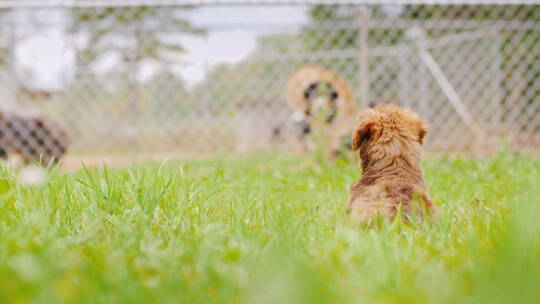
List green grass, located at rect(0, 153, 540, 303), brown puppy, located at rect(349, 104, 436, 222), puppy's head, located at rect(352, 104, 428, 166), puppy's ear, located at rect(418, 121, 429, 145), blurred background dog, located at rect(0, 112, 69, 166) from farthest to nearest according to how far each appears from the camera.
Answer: blurred background dog, located at rect(0, 112, 69, 166) → puppy's ear, located at rect(418, 121, 429, 145) → puppy's head, located at rect(352, 104, 428, 166) → brown puppy, located at rect(349, 104, 436, 222) → green grass, located at rect(0, 153, 540, 303)

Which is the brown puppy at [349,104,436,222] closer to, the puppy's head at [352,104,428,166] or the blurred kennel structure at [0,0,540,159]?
the puppy's head at [352,104,428,166]

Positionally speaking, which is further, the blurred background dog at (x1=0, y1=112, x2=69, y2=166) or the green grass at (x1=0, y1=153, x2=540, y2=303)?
the blurred background dog at (x1=0, y1=112, x2=69, y2=166)

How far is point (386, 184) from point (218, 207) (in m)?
0.73

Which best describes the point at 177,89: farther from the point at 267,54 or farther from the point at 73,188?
the point at 73,188

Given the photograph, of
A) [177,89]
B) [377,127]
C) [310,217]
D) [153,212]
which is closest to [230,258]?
[153,212]

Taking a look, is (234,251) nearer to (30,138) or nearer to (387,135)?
(387,135)

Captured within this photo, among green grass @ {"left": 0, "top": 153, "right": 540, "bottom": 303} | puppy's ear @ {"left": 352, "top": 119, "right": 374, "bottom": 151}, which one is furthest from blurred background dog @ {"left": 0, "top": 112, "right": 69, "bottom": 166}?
puppy's ear @ {"left": 352, "top": 119, "right": 374, "bottom": 151}

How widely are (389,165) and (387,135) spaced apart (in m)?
0.15

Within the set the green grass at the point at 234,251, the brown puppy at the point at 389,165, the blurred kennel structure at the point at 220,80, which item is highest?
the blurred kennel structure at the point at 220,80

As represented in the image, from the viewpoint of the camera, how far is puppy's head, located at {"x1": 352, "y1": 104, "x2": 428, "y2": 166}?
2.21m

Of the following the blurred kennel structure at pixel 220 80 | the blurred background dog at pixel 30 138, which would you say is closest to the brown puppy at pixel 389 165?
the blurred kennel structure at pixel 220 80

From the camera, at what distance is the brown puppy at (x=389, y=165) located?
1934 mm

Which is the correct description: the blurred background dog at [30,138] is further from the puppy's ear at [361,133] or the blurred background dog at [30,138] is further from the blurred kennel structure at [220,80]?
the puppy's ear at [361,133]

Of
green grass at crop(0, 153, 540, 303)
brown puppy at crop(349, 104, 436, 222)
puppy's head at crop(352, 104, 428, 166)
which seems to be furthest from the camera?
puppy's head at crop(352, 104, 428, 166)
